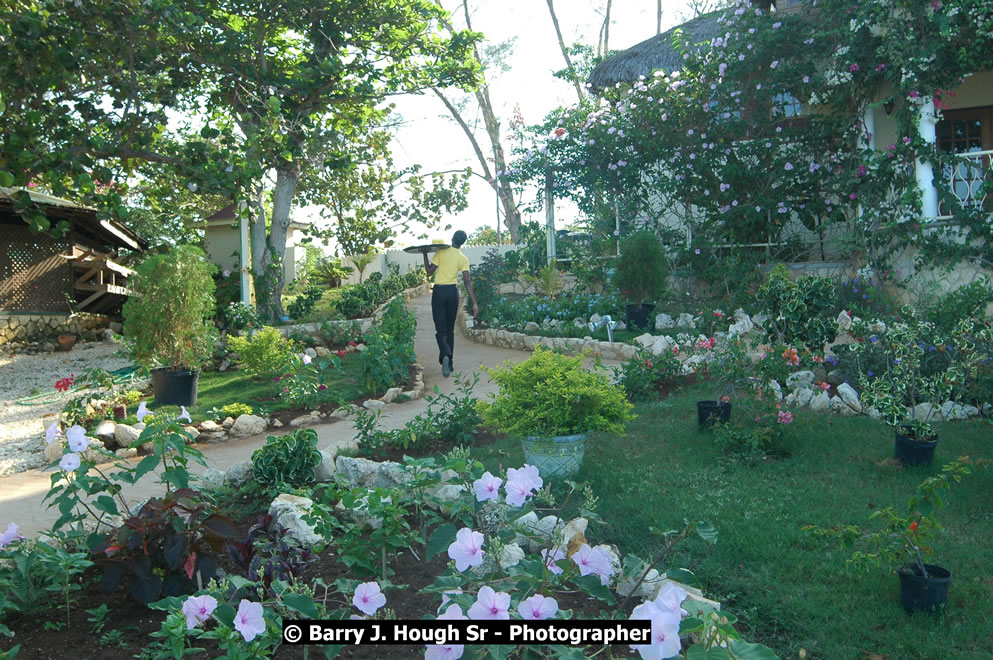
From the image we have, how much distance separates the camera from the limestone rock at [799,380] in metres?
6.42

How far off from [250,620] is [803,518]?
9.85 feet

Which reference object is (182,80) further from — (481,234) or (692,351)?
(481,234)

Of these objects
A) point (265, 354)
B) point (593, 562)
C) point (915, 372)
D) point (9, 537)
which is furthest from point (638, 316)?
point (9, 537)

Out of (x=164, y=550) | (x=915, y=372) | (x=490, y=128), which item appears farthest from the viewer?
(x=490, y=128)

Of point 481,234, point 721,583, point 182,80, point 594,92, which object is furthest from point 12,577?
point 481,234

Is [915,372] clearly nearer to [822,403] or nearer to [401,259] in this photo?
[822,403]

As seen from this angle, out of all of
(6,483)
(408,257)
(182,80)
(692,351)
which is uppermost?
(182,80)

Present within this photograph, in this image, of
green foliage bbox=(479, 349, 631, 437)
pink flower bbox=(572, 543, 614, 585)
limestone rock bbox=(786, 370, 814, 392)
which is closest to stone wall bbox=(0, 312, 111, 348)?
green foliage bbox=(479, 349, 631, 437)

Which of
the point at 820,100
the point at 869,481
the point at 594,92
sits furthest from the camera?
the point at 594,92

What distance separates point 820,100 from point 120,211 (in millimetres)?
9806

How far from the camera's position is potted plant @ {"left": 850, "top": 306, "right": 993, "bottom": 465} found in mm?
4754

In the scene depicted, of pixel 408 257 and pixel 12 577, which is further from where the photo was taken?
pixel 408 257

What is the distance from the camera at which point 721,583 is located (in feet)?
10.9

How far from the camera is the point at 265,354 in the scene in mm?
9039
